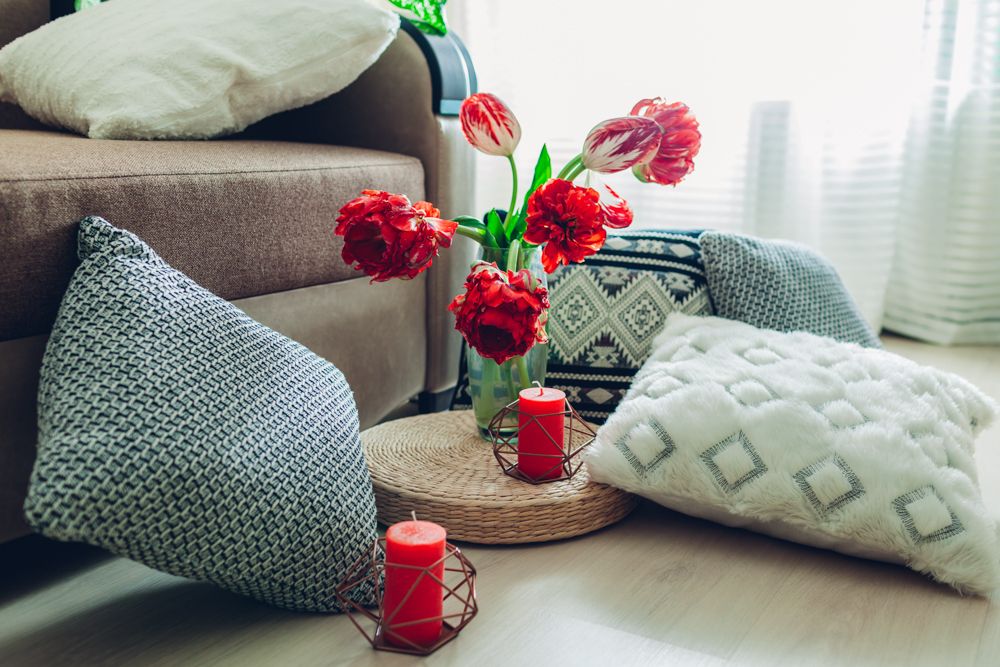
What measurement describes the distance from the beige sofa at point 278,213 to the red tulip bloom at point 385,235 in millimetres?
182

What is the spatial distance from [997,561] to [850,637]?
7.2 inches

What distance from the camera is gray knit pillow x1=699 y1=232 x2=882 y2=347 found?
1313 mm

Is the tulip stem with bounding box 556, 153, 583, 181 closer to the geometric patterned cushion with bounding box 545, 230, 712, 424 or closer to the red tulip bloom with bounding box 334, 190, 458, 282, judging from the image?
the red tulip bloom with bounding box 334, 190, 458, 282

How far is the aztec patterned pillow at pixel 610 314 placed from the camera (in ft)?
4.36

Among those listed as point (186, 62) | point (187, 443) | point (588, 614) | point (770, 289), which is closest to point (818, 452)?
point (588, 614)

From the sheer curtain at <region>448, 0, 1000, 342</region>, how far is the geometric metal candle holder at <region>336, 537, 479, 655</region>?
1.40 meters

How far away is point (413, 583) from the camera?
773mm

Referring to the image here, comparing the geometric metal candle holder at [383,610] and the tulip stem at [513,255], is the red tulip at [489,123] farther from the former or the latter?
the geometric metal candle holder at [383,610]

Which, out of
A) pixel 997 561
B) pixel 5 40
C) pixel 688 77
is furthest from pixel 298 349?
pixel 688 77

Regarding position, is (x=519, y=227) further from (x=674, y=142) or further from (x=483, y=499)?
(x=483, y=499)

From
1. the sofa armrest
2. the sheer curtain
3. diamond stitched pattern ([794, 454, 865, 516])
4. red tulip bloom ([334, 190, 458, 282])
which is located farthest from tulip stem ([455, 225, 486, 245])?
the sheer curtain

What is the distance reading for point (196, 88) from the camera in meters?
1.19

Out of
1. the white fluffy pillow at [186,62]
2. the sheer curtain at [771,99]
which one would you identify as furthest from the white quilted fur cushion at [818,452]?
the sheer curtain at [771,99]

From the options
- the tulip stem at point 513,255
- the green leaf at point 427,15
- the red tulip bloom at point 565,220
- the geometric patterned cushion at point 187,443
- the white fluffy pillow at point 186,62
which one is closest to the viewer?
the geometric patterned cushion at point 187,443
